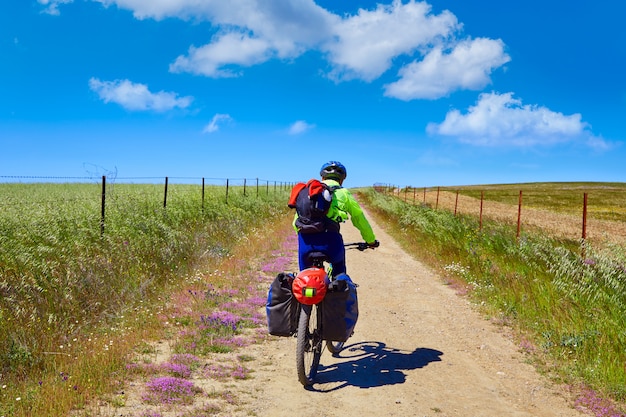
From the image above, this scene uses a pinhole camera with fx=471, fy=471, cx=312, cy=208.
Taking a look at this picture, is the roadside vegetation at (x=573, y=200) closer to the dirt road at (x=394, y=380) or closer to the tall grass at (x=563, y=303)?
the tall grass at (x=563, y=303)

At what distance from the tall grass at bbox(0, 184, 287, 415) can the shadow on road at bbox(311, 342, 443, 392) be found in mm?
2460

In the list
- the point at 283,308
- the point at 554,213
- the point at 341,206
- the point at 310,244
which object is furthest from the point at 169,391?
the point at 554,213

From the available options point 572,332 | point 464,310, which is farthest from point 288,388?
point 464,310

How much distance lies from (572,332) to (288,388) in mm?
3915

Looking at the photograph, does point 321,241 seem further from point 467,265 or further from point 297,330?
point 467,265

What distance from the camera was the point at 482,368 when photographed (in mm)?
5707

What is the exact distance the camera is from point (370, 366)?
5.63 metres

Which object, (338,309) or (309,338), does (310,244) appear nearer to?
(338,309)

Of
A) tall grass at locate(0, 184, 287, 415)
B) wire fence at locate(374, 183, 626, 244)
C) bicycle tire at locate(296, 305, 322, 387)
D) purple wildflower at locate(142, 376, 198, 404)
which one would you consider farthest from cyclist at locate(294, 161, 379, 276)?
wire fence at locate(374, 183, 626, 244)

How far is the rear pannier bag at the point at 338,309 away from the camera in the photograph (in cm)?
474

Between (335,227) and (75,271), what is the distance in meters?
4.90

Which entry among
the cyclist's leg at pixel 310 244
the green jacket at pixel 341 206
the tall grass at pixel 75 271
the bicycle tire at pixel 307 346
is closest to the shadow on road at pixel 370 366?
the bicycle tire at pixel 307 346

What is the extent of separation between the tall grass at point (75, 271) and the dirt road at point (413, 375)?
1.96 m

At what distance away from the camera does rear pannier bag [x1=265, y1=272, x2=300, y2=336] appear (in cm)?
490
